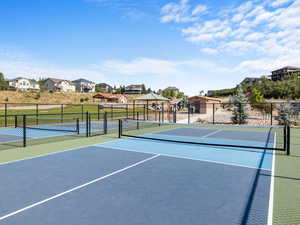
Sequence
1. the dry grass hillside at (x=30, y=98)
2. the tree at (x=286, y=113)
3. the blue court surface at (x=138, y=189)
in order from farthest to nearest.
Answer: the dry grass hillside at (x=30, y=98)
the tree at (x=286, y=113)
the blue court surface at (x=138, y=189)

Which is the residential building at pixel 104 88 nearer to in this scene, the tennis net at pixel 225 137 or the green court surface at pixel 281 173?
the tennis net at pixel 225 137

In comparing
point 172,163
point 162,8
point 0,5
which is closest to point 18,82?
point 0,5

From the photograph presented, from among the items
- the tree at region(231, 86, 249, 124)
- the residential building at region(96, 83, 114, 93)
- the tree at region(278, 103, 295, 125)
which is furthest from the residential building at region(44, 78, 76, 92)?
the tree at region(278, 103, 295, 125)

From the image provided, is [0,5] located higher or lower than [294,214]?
higher

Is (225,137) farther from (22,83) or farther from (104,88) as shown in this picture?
(104,88)

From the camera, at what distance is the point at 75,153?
7.71 m

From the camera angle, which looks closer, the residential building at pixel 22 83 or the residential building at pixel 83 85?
the residential building at pixel 22 83

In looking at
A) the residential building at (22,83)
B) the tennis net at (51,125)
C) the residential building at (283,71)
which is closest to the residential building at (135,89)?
the residential building at (22,83)

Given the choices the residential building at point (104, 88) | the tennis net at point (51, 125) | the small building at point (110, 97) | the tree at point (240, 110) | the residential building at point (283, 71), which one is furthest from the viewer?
the residential building at point (104, 88)

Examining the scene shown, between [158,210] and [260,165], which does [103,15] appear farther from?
[158,210]

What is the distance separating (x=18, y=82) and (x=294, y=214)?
108m

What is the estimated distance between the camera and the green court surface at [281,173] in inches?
134

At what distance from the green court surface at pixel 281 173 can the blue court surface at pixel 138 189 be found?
0.52 ft

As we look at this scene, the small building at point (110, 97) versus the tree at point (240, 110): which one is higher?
the small building at point (110, 97)
